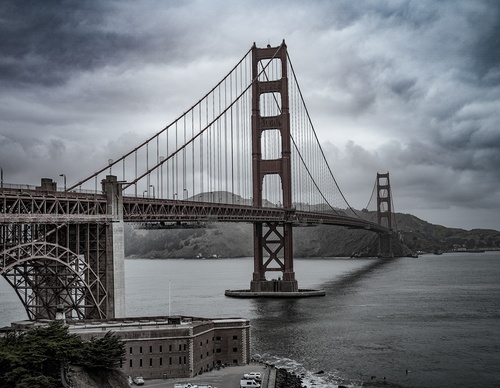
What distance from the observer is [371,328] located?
60438 millimetres

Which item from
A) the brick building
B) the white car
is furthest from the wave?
the brick building

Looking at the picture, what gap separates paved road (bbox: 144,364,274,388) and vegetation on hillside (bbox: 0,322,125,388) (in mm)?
4180

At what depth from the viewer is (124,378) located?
33.6 m

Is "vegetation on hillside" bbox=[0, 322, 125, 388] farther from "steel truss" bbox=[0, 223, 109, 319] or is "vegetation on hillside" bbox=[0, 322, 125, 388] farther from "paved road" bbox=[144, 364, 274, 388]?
"steel truss" bbox=[0, 223, 109, 319]

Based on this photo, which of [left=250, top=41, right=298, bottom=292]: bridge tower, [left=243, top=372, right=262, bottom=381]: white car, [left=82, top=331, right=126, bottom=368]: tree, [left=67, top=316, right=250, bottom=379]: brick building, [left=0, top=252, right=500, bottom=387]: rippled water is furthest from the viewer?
[left=250, top=41, right=298, bottom=292]: bridge tower

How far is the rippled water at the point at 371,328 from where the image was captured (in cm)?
4394

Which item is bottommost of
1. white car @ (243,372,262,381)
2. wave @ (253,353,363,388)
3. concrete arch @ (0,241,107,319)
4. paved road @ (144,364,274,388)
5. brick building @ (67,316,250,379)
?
wave @ (253,353,363,388)

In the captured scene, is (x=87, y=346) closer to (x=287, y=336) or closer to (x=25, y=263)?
(x=25, y=263)

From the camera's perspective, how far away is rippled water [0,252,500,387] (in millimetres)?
43938

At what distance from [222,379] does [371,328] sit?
25.7m

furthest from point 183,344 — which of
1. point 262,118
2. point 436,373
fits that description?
point 262,118

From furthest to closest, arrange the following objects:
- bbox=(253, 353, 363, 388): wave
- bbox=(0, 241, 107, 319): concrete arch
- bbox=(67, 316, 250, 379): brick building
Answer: bbox=(0, 241, 107, 319): concrete arch
bbox=(253, 353, 363, 388): wave
bbox=(67, 316, 250, 379): brick building

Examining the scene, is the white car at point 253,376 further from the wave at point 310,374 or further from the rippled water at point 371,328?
the rippled water at point 371,328

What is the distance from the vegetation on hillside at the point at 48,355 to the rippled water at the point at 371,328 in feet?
45.4
